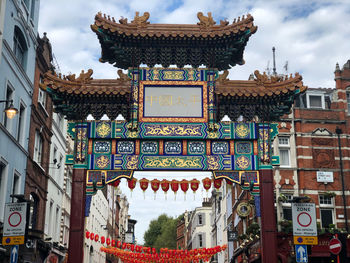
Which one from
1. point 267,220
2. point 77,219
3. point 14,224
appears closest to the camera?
point 14,224

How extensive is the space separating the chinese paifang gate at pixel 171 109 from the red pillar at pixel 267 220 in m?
0.04

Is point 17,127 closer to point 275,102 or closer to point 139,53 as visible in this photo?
point 139,53

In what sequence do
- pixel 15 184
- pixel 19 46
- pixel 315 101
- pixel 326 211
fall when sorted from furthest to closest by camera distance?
pixel 315 101 < pixel 326 211 < pixel 19 46 < pixel 15 184

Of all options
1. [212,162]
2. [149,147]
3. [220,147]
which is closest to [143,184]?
[149,147]

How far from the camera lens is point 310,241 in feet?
55.5

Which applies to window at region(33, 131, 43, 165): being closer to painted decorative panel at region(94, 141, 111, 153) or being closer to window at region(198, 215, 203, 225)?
painted decorative panel at region(94, 141, 111, 153)

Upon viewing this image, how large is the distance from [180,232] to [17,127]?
95.3 metres

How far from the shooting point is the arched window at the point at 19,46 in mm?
24734

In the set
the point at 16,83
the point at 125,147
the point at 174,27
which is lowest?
the point at 125,147

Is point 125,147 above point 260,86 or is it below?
below

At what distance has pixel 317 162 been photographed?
34.5 m

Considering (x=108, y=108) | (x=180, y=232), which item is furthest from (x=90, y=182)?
(x=180, y=232)

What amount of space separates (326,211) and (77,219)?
69.3 feet

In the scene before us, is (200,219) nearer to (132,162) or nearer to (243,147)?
(243,147)
